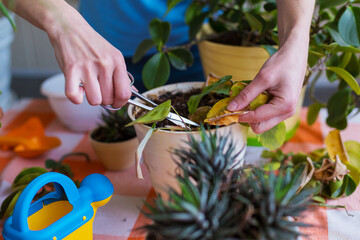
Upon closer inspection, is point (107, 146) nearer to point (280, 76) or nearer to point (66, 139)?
point (66, 139)

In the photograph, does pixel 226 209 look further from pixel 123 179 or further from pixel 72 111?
pixel 72 111

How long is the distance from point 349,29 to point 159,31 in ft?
0.87

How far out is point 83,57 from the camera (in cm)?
34

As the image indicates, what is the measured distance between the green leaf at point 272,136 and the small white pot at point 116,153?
8.1 inches

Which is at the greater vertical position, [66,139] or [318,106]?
[318,106]

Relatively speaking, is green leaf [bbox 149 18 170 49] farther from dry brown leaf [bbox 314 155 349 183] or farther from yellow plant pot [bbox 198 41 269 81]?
dry brown leaf [bbox 314 155 349 183]

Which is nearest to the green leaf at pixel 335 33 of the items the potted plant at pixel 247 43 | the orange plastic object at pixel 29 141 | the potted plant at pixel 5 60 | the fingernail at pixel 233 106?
the potted plant at pixel 247 43

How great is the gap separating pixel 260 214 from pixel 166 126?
181 millimetres

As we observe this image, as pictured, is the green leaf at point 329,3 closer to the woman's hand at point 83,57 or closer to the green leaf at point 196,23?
the green leaf at point 196,23

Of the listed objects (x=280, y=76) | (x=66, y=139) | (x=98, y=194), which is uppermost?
(x=280, y=76)

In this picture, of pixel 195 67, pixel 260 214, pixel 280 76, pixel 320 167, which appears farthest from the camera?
pixel 195 67

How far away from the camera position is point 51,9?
0.34m

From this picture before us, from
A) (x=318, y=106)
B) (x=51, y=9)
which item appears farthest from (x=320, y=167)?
(x=51, y=9)

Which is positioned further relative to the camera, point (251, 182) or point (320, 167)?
point (320, 167)
